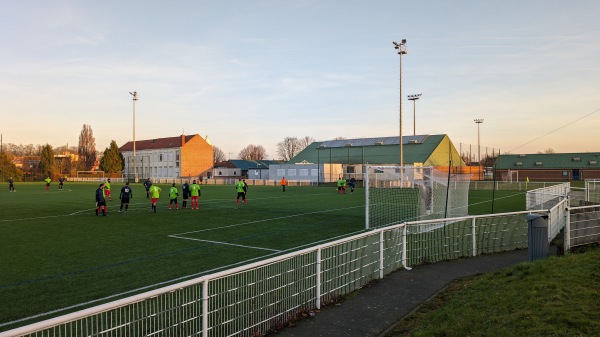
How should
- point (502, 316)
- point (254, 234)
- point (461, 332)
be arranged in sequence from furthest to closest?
point (254, 234) < point (502, 316) < point (461, 332)

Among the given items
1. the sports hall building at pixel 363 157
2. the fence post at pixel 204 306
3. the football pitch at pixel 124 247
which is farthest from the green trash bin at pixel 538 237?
the sports hall building at pixel 363 157

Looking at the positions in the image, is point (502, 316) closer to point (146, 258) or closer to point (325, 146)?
point (146, 258)

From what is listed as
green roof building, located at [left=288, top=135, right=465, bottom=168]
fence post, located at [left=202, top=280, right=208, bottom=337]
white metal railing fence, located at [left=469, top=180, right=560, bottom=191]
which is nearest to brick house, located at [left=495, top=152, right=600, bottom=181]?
green roof building, located at [left=288, top=135, right=465, bottom=168]

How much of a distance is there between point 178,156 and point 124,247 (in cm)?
7756

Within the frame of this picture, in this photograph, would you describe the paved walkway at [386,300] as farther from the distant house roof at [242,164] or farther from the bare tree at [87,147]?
the bare tree at [87,147]

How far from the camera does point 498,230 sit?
10875mm


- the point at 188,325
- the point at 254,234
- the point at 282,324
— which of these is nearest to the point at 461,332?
the point at 282,324

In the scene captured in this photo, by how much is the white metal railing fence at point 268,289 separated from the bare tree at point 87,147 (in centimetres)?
10763

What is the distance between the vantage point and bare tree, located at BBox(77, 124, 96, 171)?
336ft

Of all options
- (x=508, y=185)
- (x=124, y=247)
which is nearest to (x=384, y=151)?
(x=508, y=185)

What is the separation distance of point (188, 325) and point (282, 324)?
1.27m

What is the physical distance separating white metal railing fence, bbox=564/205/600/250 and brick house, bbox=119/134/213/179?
80.8 m

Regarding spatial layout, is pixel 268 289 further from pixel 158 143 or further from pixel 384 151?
pixel 158 143

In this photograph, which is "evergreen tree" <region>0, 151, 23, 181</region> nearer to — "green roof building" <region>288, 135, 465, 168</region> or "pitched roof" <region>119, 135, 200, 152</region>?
"pitched roof" <region>119, 135, 200, 152</region>
